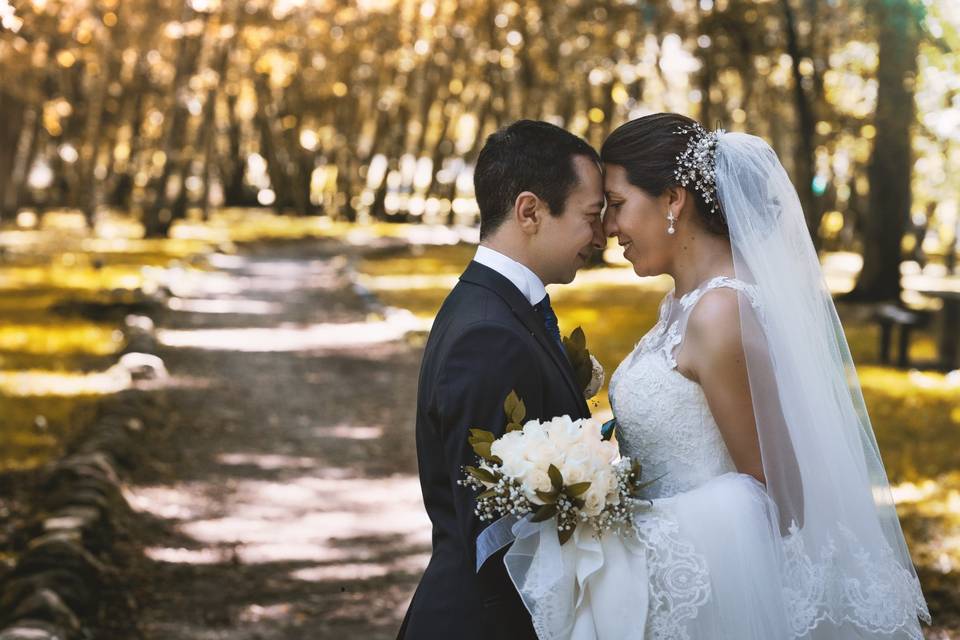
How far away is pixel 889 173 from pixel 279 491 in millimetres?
15192

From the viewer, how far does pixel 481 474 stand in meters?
3.08

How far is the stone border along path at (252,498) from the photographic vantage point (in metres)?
6.86

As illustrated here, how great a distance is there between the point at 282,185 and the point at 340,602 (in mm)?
48228

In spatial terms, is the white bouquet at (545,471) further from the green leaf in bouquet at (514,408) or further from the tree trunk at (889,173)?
the tree trunk at (889,173)

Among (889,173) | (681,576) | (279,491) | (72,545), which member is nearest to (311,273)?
(889,173)

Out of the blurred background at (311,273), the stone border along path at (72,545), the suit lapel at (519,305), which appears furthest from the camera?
the blurred background at (311,273)

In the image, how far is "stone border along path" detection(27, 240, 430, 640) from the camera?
22.5ft

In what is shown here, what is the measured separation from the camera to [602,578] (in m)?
3.34

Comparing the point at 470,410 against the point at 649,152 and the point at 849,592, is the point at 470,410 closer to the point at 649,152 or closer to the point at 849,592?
the point at 649,152

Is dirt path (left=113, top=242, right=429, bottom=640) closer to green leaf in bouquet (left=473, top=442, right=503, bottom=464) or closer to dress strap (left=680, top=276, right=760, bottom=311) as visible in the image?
dress strap (left=680, top=276, right=760, bottom=311)

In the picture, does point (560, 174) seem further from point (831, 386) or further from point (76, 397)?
point (76, 397)

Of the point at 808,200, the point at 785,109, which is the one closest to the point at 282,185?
the point at 785,109

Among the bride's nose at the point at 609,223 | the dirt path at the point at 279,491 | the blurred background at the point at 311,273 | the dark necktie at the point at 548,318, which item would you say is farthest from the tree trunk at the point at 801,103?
the dark necktie at the point at 548,318

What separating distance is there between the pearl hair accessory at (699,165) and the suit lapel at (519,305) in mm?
589
